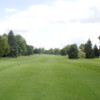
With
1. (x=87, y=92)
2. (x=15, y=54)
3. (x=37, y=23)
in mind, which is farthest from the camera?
(x=15, y=54)

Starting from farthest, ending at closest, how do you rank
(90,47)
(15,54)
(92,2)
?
1. (90,47)
2. (15,54)
3. (92,2)

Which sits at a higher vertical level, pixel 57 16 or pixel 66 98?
pixel 57 16

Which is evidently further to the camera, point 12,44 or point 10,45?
point 12,44

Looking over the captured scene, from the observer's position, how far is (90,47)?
57.6 meters

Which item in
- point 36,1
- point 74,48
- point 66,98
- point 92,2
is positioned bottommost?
point 66,98

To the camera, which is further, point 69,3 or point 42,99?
point 69,3

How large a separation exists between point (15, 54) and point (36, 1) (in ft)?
115

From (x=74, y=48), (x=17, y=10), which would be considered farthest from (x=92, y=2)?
(x=74, y=48)

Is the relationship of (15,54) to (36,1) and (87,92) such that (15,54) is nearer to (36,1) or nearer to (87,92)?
(36,1)

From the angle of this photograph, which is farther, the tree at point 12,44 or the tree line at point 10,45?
the tree at point 12,44

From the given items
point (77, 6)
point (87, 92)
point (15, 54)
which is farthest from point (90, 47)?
point (87, 92)

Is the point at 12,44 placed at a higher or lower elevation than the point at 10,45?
higher

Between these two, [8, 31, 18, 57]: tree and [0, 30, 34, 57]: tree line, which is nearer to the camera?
[0, 30, 34, 57]: tree line

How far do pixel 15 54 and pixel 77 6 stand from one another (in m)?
37.9
